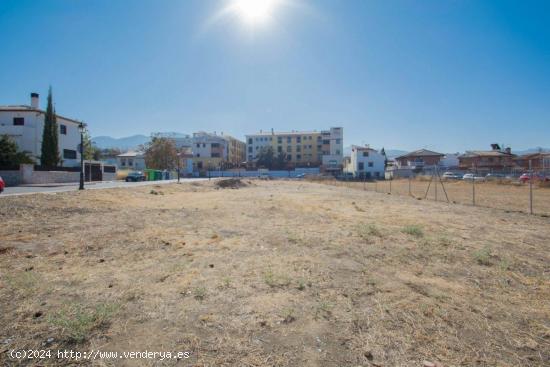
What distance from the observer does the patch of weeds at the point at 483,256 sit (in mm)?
5379

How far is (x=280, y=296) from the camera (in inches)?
150

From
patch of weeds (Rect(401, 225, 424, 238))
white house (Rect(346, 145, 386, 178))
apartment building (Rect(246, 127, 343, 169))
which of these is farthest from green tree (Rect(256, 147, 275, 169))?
patch of weeds (Rect(401, 225, 424, 238))

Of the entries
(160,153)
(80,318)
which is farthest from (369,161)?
A: (80,318)

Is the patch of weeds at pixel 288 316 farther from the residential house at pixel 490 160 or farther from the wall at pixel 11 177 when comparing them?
the residential house at pixel 490 160

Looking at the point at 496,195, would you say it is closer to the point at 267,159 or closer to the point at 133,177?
the point at 133,177

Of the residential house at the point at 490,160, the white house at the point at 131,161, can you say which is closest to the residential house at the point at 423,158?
the residential house at the point at 490,160

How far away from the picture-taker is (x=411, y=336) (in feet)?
9.68

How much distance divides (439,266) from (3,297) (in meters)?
6.87

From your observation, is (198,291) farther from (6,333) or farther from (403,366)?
(403,366)

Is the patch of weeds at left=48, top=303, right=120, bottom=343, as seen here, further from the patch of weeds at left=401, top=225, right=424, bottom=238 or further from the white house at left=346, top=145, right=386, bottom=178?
the white house at left=346, top=145, right=386, bottom=178

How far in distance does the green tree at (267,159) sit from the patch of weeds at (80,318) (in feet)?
265

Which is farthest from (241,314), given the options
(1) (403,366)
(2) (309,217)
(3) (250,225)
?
(2) (309,217)

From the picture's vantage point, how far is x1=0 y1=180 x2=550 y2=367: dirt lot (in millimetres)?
2725

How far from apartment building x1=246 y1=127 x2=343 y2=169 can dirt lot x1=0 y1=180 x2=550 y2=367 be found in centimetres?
7904
